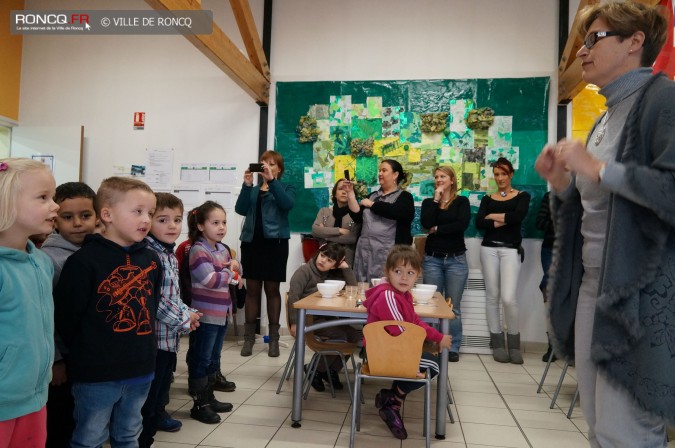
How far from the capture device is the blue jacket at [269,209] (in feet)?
13.0

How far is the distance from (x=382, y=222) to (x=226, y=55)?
186 cm

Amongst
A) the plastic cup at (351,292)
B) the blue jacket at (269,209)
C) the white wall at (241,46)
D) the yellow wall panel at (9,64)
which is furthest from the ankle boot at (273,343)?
the yellow wall panel at (9,64)

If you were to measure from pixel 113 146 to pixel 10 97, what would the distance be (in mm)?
1288

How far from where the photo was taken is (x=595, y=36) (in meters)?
1.25

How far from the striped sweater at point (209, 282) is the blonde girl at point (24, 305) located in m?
1.10

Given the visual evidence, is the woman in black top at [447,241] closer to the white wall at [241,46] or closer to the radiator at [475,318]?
the radiator at [475,318]

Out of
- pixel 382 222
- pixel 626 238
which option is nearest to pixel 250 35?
pixel 382 222

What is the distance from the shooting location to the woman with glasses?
1021mm

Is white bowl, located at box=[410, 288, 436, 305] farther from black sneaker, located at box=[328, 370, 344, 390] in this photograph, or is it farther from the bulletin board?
the bulletin board

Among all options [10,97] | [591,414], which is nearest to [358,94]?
[10,97]

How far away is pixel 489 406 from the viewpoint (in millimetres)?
3104

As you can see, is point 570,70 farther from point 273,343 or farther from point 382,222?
point 273,343

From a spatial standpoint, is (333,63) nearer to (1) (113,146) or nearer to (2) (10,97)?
(1) (113,146)

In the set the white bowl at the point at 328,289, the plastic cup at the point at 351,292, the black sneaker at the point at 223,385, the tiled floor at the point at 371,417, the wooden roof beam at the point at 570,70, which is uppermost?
the wooden roof beam at the point at 570,70
